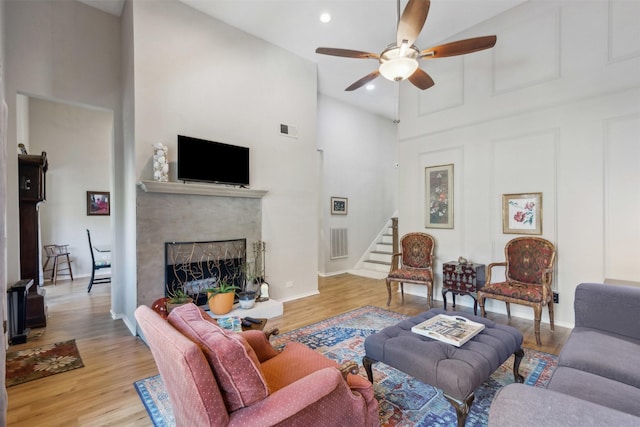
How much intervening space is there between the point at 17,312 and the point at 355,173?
6031 millimetres

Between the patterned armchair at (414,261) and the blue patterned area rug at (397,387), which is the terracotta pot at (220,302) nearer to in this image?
the blue patterned area rug at (397,387)

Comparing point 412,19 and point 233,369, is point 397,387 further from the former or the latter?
point 412,19

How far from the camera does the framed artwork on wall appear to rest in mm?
4711

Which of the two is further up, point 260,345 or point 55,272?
point 260,345

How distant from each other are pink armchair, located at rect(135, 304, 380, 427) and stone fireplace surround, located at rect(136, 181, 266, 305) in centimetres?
218

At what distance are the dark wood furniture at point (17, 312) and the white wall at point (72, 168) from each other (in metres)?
3.81

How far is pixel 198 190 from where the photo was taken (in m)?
3.68

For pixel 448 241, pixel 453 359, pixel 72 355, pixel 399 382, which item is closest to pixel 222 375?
pixel 453 359

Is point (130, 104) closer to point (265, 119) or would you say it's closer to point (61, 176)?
point (265, 119)

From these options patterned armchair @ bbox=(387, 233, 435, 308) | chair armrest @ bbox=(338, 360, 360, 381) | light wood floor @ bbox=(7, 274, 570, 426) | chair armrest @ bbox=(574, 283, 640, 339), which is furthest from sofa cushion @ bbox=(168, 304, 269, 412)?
patterned armchair @ bbox=(387, 233, 435, 308)

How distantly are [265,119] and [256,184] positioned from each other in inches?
38.6

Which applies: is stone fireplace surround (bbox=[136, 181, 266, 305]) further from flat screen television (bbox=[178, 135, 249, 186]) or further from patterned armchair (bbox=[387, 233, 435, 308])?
patterned armchair (bbox=[387, 233, 435, 308])

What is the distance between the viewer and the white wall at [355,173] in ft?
21.6

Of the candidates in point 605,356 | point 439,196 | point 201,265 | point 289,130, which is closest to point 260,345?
point 605,356
